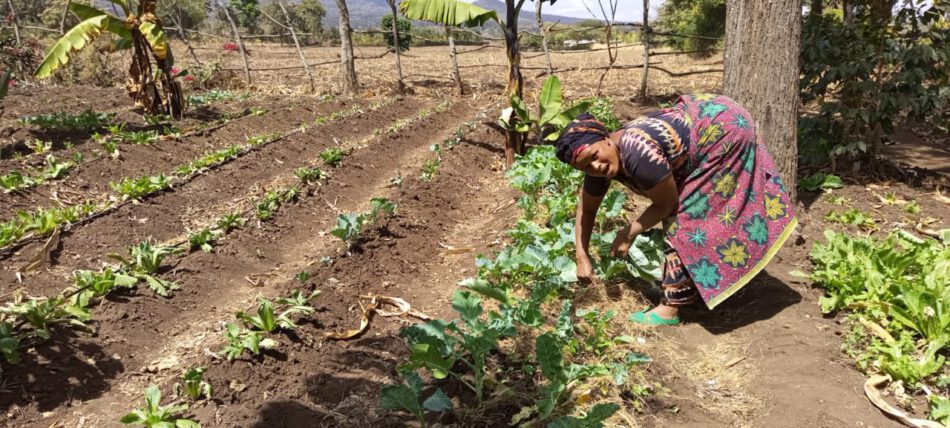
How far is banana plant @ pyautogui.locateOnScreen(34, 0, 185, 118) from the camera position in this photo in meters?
8.16

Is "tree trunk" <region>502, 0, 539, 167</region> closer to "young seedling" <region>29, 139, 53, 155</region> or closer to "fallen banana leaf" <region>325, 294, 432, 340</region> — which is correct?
"fallen banana leaf" <region>325, 294, 432, 340</region>

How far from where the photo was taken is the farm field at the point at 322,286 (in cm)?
262

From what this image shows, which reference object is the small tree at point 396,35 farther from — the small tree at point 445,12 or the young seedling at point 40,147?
the young seedling at point 40,147

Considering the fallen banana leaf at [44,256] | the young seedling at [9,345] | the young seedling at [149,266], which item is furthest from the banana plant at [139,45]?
the young seedling at [9,345]

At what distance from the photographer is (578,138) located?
2.60 m

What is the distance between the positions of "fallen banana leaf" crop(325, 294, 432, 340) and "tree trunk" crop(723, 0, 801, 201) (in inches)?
119

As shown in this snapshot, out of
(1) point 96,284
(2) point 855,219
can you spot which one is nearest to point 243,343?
(1) point 96,284

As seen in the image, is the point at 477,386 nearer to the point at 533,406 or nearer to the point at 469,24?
the point at 533,406

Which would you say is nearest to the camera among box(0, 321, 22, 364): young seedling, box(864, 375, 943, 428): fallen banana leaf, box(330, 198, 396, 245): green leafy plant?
box(864, 375, 943, 428): fallen banana leaf

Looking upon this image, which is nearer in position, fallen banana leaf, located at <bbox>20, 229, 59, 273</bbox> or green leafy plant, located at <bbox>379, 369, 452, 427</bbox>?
green leafy plant, located at <bbox>379, 369, 452, 427</bbox>

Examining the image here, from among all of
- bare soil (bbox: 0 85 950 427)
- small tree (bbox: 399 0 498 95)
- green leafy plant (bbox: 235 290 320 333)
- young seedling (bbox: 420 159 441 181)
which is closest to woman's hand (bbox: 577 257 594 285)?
bare soil (bbox: 0 85 950 427)

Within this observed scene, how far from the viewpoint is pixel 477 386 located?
247 centimetres

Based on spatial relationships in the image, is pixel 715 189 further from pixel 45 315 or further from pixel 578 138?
pixel 45 315

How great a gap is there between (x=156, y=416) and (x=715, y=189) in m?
2.93
